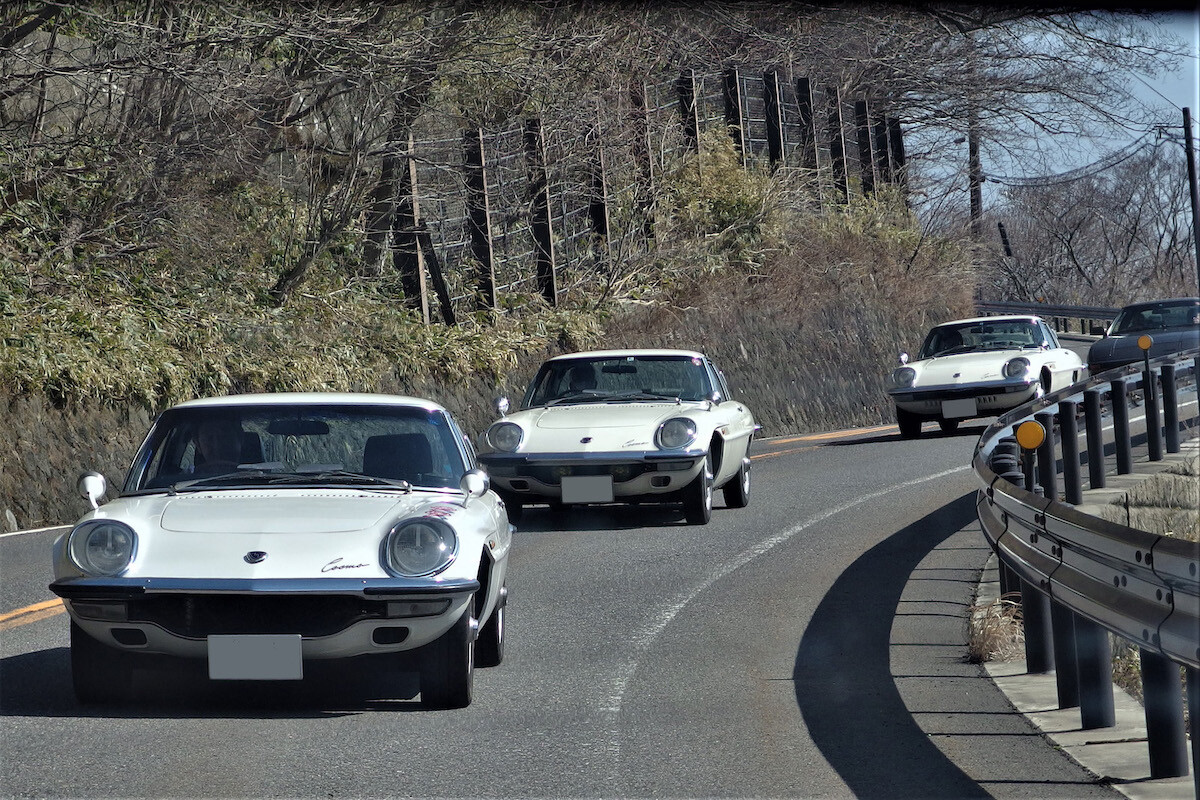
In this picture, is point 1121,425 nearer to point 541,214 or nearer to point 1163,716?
point 1163,716

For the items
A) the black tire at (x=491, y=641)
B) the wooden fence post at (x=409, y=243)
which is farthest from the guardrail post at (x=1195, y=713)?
the wooden fence post at (x=409, y=243)

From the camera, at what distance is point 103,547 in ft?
17.2

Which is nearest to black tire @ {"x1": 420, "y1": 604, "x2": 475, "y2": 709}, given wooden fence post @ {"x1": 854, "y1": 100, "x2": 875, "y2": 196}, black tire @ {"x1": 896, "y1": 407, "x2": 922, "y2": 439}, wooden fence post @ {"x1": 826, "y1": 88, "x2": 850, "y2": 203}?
black tire @ {"x1": 896, "y1": 407, "x2": 922, "y2": 439}

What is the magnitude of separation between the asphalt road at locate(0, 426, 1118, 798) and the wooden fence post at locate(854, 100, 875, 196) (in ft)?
89.2

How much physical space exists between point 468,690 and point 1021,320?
1367 centimetres

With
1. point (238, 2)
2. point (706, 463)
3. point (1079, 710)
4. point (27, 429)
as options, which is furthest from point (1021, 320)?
point (1079, 710)

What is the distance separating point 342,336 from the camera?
17297 mm

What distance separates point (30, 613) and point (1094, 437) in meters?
7.73

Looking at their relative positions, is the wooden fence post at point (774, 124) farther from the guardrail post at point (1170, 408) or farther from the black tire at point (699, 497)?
the black tire at point (699, 497)

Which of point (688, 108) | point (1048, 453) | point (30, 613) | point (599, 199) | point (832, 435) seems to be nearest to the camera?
point (30, 613)

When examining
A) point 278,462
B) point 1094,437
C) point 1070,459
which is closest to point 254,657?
point 278,462

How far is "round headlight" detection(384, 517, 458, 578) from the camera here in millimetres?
5195

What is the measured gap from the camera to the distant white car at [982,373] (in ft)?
53.7

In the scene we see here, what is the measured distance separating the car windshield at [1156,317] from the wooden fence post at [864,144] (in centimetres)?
1314
